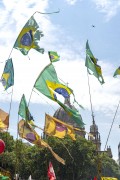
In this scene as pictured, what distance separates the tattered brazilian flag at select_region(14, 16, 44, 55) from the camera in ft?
57.2

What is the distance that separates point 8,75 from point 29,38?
8.06ft

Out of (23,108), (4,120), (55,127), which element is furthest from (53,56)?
(4,120)

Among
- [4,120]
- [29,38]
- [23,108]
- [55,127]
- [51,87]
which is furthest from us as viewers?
[55,127]

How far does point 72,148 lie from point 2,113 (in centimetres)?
4173

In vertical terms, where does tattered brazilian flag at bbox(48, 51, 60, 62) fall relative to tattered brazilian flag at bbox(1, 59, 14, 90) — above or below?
above

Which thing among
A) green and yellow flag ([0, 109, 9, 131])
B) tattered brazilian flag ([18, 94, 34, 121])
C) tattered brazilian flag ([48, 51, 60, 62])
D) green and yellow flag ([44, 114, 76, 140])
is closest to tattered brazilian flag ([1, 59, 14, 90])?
tattered brazilian flag ([18, 94, 34, 121])

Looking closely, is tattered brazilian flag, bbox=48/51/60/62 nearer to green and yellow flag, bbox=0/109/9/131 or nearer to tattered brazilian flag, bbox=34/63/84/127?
tattered brazilian flag, bbox=34/63/84/127

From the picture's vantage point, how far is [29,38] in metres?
17.6

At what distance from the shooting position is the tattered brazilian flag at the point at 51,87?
656 inches

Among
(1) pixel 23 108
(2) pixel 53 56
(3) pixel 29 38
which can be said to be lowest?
(1) pixel 23 108

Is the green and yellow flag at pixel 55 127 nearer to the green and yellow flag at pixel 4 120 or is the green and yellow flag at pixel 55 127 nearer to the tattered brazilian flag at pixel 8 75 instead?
the green and yellow flag at pixel 4 120

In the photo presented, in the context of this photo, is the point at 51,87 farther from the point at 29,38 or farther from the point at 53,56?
the point at 29,38

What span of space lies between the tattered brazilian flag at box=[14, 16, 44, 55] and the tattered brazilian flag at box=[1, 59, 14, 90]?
145cm

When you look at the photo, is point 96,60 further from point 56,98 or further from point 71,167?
point 71,167
